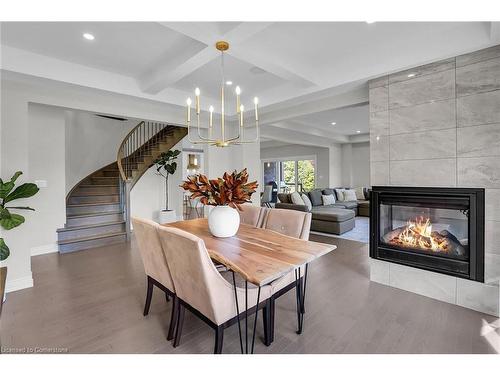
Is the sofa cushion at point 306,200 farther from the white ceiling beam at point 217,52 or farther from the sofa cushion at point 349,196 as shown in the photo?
the white ceiling beam at point 217,52

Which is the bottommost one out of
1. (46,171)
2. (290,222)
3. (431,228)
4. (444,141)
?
(431,228)

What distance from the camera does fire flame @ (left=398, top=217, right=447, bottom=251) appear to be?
8.55 ft

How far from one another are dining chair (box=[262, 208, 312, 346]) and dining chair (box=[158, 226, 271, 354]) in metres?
0.15

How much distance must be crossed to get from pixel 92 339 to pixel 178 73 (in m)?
2.66

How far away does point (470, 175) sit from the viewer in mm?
2326

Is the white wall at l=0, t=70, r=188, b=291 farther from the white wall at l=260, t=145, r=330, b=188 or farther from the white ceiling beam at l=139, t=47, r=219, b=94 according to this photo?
the white wall at l=260, t=145, r=330, b=188

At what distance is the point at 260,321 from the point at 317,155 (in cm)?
786

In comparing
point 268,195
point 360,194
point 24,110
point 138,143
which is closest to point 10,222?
point 24,110

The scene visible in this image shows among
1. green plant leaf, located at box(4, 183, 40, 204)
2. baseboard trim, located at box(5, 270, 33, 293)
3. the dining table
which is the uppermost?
green plant leaf, located at box(4, 183, 40, 204)

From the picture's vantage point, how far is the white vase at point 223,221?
2.06 meters

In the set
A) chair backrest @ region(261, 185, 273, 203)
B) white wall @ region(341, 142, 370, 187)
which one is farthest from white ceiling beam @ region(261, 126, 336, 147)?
chair backrest @ region(261, 185, 273, 203)

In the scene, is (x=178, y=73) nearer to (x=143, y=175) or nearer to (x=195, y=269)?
(x=195, y=269)

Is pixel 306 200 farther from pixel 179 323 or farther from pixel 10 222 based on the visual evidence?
pixel 10 222

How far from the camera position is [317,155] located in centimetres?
922
